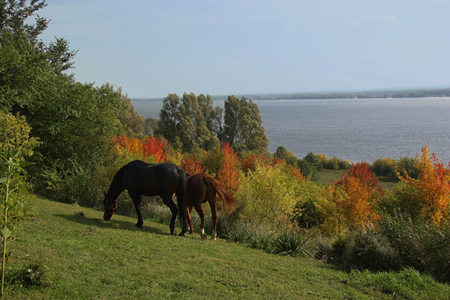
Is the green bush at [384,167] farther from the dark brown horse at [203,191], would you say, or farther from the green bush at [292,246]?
the dark brown horse at [203,191]

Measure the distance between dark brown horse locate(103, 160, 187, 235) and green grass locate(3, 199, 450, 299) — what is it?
1.57 meters

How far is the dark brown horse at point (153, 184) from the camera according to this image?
12.4 meters

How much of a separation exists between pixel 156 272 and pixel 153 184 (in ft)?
16.8

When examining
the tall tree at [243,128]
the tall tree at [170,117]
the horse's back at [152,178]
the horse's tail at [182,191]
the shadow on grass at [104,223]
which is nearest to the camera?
the shadow on grass at [104,223]

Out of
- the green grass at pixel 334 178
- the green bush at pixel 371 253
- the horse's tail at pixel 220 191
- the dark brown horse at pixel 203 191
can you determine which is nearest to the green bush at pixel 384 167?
the green grass at pixel 334 178

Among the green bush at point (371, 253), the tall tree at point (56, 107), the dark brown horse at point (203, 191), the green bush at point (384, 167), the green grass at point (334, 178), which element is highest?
the tall tree at point (56, 107)

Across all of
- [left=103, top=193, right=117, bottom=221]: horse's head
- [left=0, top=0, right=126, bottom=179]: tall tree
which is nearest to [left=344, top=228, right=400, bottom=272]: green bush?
[left=103, top=193, right=117, bottom=221]: horse's head

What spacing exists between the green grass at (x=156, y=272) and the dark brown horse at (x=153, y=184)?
1.57 metres

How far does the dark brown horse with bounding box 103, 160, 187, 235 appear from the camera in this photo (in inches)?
489

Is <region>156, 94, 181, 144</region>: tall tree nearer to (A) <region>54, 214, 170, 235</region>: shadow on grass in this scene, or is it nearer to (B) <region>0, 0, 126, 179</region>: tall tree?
(B) <region>0, 0, 126, 179</region>: tall tree

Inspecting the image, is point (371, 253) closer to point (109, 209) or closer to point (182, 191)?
point (182, 191)

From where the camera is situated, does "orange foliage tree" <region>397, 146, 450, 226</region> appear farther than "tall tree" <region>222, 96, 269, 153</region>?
No

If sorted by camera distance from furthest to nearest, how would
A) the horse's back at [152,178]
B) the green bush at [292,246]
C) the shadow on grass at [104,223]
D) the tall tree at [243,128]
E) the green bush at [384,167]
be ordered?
the tall tree at [243,128]
the green bush at [384,167]
the horse's back at [152,178]
the green bush at [292,246]
the shadow on grass at [104,223]

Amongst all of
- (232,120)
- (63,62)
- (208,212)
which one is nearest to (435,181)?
(208,212)
